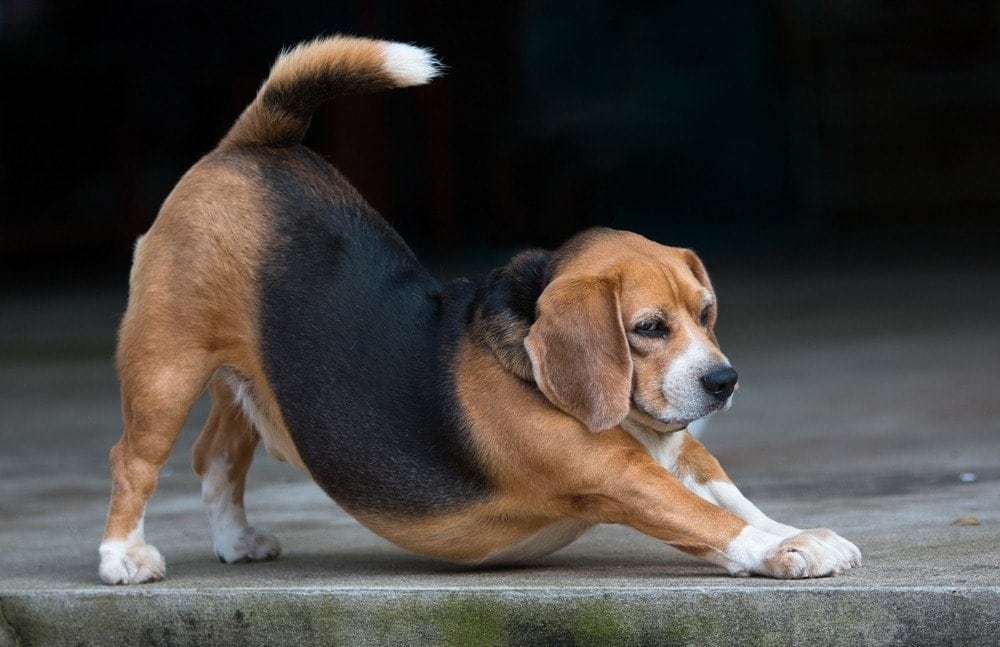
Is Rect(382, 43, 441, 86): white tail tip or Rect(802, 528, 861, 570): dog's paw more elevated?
Rect(382, 43, 441, 86): white tail tip

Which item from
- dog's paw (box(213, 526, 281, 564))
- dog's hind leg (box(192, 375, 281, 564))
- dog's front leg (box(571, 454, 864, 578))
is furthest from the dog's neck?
dog's paw (box(213, 526, 281, 564))

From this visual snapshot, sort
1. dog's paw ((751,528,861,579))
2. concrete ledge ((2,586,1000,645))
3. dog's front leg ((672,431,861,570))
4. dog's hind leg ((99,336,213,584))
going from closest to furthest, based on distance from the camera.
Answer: concrete ledge ((2,586,1000,645)), dog's paw ((751,528,861,579)), dog's front leg ((672,431,861,570)), dog's hind leg ((99,336,213,584))

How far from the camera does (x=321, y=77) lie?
4.88m

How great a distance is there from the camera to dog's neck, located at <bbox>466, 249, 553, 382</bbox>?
425 centimetres

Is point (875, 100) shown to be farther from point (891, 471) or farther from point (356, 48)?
point (356, 48)

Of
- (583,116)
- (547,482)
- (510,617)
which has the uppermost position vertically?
(583,116)

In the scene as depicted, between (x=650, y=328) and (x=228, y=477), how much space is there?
1.72 m

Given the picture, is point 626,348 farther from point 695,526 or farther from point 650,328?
point 695,526

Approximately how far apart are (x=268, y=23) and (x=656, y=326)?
12918 millimetres

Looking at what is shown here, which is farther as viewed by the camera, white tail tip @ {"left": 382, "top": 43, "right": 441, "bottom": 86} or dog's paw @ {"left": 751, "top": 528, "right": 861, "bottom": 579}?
white tail tip @ {"left": 382, "top": 43, "right": 441, "bottom": 86}

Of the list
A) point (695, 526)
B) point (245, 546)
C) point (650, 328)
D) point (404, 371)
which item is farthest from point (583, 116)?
point (695, 526)

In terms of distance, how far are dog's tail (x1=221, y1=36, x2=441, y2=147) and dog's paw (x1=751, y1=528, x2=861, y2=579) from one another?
186 cm

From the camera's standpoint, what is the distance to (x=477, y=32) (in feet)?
53.3

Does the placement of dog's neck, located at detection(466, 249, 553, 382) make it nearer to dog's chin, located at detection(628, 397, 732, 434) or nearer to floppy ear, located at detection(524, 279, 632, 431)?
floppy ear, located at detection(524, 279, 632, 431)
